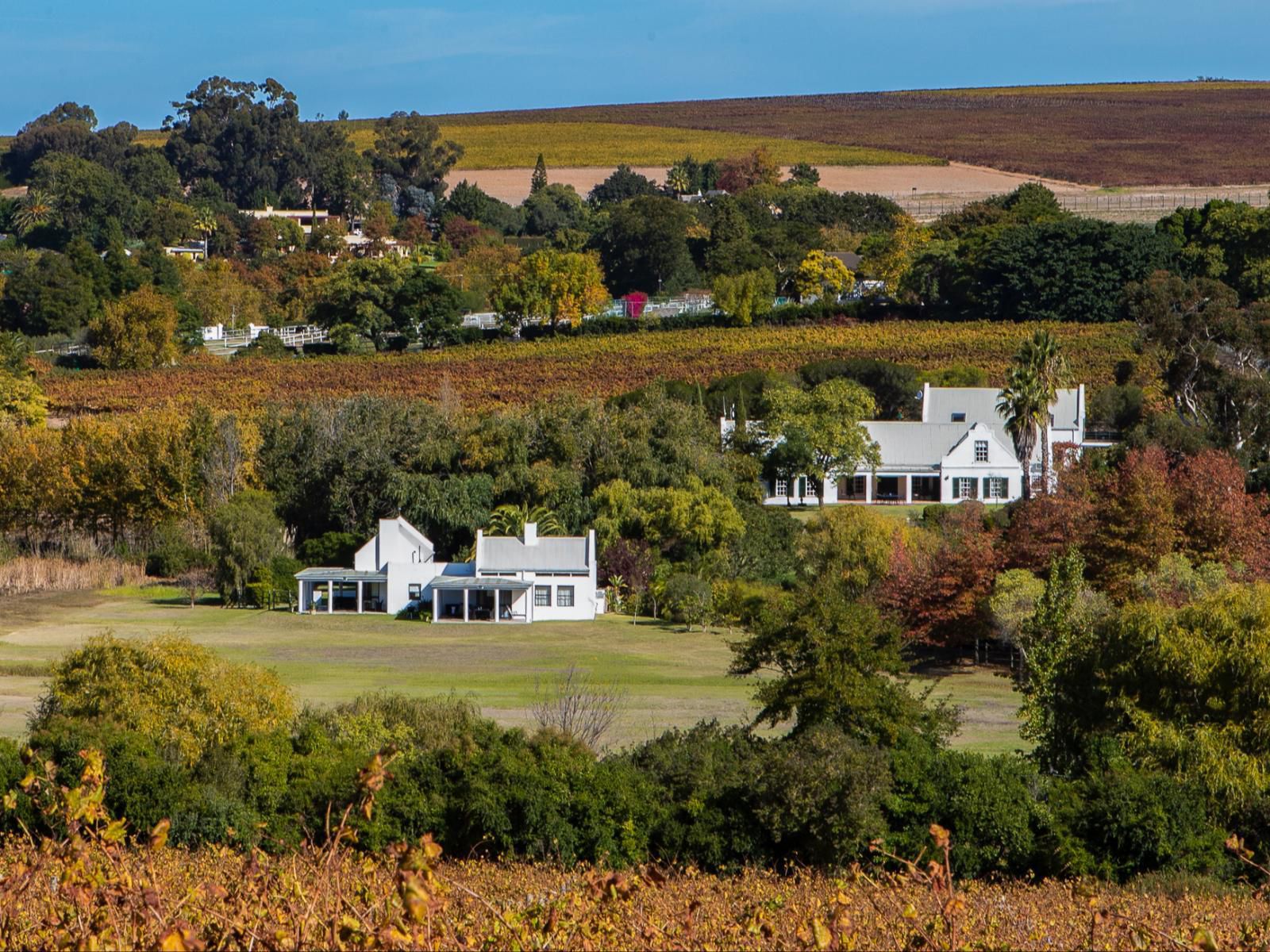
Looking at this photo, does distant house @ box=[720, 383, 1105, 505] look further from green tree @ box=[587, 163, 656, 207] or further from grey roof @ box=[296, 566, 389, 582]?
green tree @ box=[587, 163, 656, 207]

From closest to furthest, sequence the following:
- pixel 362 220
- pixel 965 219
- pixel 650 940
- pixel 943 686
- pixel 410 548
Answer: pixel 650 940 → pixel 943 686 → pixel 410 548 → pixel 965 219 → pixel 362 220

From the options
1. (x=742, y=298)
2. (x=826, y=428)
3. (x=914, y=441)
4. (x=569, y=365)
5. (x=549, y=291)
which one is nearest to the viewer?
(x=826, y=428)

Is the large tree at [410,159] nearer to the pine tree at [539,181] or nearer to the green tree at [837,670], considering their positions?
the pine tree at [539,181]

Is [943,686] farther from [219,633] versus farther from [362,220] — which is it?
[362,220]

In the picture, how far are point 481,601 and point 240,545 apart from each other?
8.37m

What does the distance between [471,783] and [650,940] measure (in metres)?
15.9

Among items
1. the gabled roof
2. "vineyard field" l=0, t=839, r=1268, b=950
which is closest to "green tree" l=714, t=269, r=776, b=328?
the gabled roof

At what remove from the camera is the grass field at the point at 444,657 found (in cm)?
3772

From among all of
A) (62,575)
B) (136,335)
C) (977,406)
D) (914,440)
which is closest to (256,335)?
(136,335)

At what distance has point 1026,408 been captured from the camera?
2335 inches

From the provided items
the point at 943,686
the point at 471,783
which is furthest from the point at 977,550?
the point at 471,783

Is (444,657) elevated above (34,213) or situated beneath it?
situated beneath

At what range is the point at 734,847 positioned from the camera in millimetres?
25578

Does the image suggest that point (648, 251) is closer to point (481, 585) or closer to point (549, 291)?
point (549, 291)
